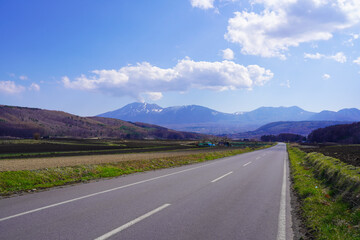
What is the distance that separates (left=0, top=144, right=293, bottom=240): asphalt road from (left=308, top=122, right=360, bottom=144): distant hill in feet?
516

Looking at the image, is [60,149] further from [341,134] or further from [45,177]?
[341,134]

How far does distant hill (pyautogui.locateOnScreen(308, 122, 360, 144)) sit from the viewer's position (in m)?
142

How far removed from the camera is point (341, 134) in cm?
15388

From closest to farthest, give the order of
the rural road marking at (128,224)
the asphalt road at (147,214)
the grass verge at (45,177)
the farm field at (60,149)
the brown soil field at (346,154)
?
the rural road marking at (128,224) < the asphalt road at (147,214) < the grass verge at (45,177) < the brown soil field at (346,154) < the farm field at (60,149)

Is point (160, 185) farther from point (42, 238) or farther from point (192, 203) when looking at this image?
point (42, 238)

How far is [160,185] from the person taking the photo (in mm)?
11859

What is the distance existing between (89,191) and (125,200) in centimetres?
242

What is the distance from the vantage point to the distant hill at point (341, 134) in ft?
467

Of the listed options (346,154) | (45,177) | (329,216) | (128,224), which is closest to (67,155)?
(45,177)

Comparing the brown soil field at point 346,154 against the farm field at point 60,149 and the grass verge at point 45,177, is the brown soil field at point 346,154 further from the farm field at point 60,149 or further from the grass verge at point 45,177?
the farm field at point 60,149

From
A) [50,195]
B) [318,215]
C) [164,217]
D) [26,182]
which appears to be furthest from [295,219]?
[26,182]

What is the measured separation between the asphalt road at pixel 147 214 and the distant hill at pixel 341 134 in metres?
157

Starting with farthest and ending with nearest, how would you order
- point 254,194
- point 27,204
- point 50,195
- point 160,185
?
point 160,185 < point 254,194 < point 50,195 < point 27,204

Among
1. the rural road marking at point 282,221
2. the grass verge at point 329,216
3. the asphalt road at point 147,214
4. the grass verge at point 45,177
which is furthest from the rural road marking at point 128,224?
the grass verge at point 45,177
